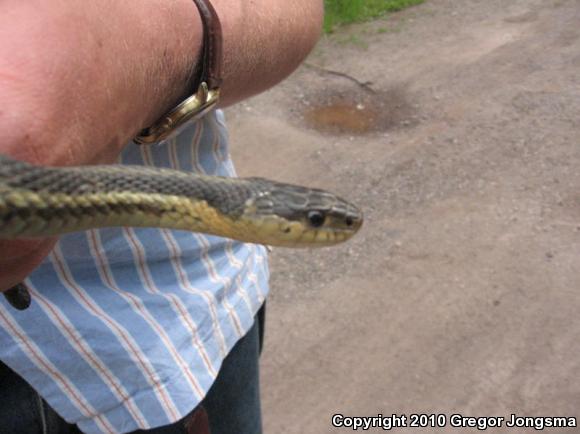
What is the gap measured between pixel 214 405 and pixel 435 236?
2083 mm

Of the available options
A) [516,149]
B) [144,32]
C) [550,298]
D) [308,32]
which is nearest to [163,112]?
[144,32]

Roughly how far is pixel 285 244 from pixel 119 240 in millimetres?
276

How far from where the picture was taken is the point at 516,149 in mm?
3887

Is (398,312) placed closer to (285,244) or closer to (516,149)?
(516,149)

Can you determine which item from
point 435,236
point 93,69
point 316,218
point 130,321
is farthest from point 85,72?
point 435,236

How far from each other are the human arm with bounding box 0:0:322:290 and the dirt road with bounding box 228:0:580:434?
164 centimetres

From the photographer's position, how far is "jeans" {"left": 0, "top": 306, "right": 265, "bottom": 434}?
1094mm

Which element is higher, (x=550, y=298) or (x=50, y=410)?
(x=50, y=410)

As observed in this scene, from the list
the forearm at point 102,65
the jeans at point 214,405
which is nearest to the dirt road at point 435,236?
→ the jeans at point 214,405

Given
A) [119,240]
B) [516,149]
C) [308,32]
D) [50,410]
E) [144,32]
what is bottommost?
[516,149]

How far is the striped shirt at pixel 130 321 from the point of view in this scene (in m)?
1.10

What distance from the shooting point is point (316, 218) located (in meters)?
1.31

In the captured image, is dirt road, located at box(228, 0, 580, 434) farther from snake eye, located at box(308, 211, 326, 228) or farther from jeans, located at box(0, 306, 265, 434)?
snake eye, located at box(308, 211, 326, 228)

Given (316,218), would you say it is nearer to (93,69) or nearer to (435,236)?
(93,69)
